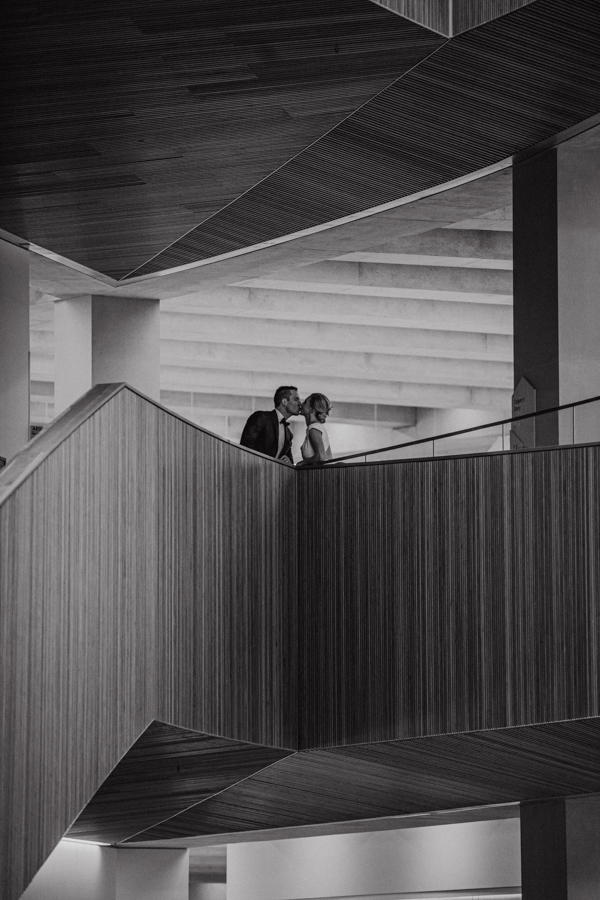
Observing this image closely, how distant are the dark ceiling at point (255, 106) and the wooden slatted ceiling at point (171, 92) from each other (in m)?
0.01

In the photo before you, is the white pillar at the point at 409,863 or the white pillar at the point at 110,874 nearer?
the white pillar at the point at 110,874

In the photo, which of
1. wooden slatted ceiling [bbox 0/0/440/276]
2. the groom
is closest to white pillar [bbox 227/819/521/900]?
the groom

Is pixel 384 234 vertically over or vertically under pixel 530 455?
over

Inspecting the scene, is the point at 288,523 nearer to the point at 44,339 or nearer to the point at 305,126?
the point at 305,126

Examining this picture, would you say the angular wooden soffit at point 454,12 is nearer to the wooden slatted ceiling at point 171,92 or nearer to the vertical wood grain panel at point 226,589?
the wooden slatted ceiling at point 171,92

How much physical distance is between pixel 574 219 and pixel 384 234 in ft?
6.91

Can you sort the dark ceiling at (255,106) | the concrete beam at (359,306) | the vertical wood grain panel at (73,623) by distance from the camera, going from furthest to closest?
the concrete beam at (359,306) → the dark ceiling at (255,106) → the vertical wood grain panel at (73,623)

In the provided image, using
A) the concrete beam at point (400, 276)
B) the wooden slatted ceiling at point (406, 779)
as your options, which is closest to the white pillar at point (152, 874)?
the wooden slatted ceiling at point (406, 779)

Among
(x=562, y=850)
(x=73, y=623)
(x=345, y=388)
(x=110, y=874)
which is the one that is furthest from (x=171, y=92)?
(x=345, y=388)

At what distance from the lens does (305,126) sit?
9344 mm

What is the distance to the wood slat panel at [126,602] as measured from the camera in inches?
238

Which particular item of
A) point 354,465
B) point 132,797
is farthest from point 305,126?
point 132,797

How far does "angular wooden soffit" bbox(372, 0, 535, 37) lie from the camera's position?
26.3 ft

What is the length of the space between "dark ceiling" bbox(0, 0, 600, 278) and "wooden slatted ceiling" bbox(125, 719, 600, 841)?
157 inches
